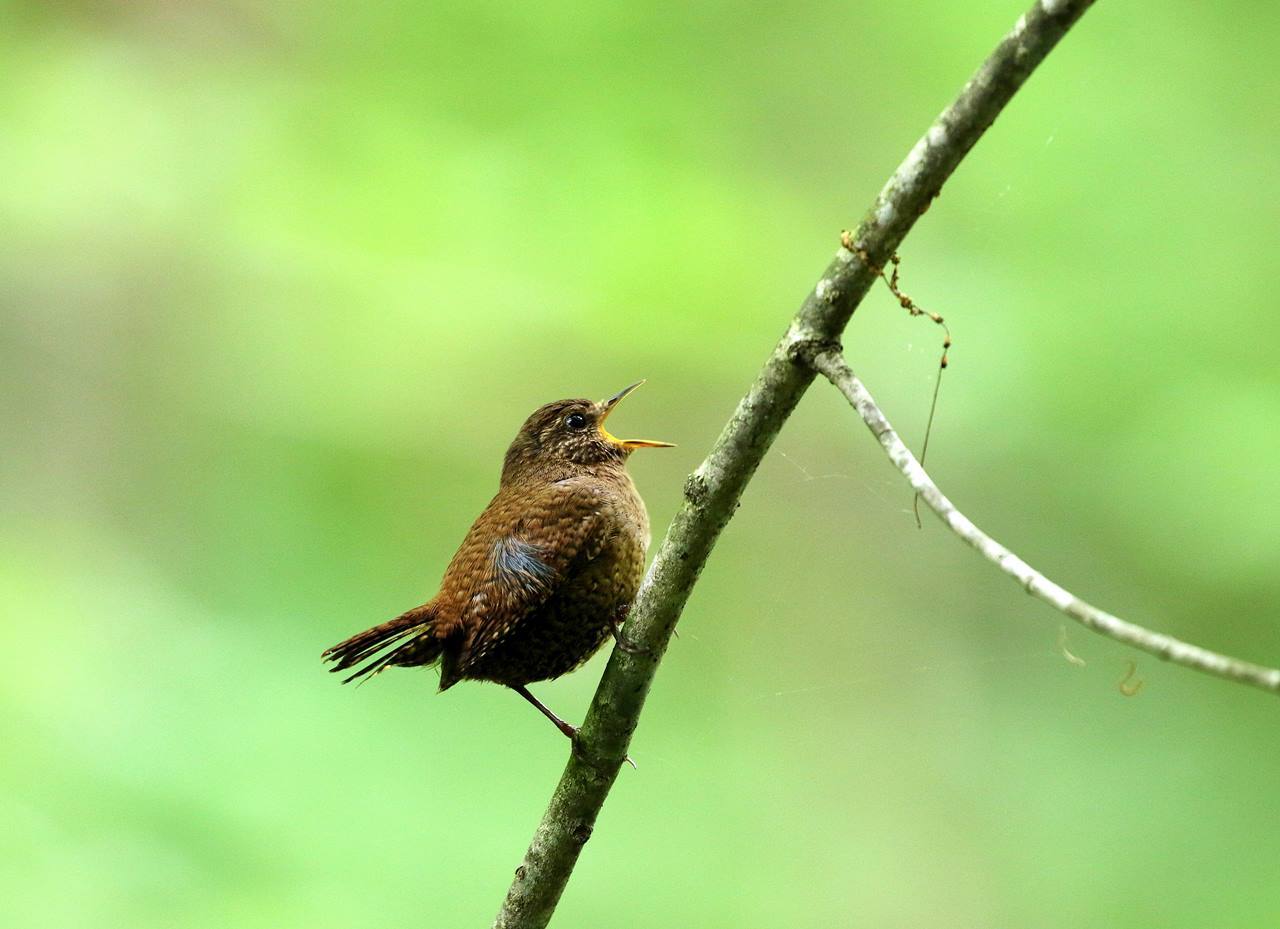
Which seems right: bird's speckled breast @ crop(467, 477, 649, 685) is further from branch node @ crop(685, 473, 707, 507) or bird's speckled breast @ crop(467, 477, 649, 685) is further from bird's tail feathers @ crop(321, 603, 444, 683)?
branch node @ crop(685, 473, 707, 507)

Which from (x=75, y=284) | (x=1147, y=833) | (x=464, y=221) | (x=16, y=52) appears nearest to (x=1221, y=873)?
(x=1147, y=833)

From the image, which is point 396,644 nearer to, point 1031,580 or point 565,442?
point 565,442

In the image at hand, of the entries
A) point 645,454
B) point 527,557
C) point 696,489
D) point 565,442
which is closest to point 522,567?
point 527,557

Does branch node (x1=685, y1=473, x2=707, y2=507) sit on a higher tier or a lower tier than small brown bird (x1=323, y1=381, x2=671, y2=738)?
lower

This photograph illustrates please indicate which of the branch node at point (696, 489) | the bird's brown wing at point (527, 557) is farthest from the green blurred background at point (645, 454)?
the branch node at point (696, 489)

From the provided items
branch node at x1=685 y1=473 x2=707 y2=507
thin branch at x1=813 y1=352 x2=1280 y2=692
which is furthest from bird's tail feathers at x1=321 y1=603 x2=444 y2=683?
thin branch at x1=813 y1=352 x2=1280 y2=692

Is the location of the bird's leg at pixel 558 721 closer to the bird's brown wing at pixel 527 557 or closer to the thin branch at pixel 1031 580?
the bird's brown wing at pixel 527 557

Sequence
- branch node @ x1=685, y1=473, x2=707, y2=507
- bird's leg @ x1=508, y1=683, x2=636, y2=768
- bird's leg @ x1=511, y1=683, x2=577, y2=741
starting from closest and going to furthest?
1. branch node @ x1=685, y1=473, x2=707, y2=507
2. bird's leg @ x1=508, y1=683, x2=636, y2=768
3. bird's leg @ x1=511, y1=683, x2=577, y2=741
